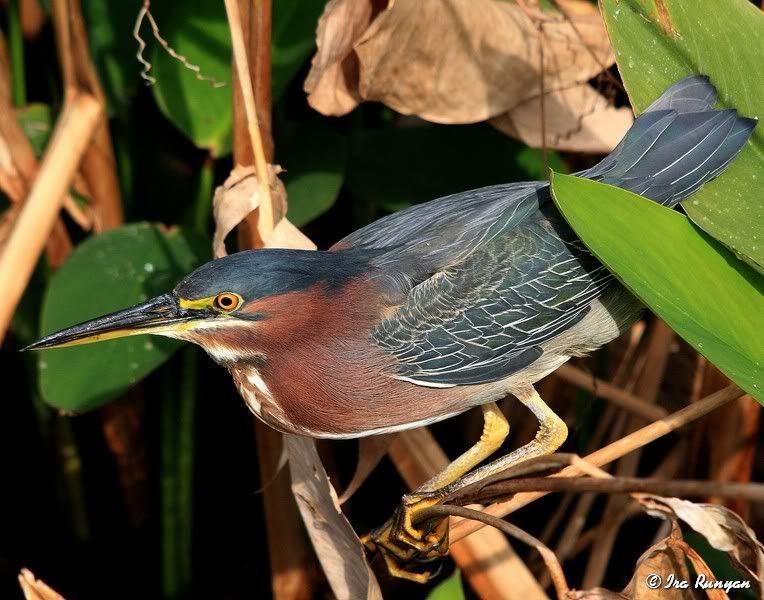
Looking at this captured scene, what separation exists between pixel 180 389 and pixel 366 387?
38.0 inches

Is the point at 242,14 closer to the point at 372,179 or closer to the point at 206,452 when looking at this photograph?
the point at 372,179

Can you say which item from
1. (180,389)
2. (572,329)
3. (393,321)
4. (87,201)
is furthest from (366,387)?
(87,201)

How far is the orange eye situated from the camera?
6.05ft

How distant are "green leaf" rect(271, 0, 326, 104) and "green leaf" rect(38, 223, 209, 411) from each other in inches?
18.8

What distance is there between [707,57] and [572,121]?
78 cm

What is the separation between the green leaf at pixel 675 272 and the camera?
145 cm

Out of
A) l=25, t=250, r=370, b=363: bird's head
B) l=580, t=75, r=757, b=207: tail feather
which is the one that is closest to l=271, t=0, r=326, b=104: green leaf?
l=25, t=250, r=370, b=363: bird's head

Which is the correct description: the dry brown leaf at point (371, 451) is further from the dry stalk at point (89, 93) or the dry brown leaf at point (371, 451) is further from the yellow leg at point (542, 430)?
the dry stalk at point (89, 93)

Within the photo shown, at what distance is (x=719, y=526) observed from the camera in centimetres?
144

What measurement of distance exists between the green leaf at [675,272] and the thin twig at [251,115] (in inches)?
29.4

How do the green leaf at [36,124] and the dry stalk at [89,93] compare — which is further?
the green leaf at [36,124]

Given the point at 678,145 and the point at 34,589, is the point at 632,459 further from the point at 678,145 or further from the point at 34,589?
the point at 34,589
